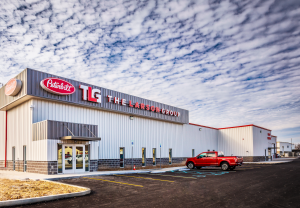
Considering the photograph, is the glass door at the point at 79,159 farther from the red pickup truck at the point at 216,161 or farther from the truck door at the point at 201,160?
the truck door at the point at 201,160

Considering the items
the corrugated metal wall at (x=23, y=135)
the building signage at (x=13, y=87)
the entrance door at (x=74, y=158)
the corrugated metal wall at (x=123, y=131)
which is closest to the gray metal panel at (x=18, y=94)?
the building signage at (x=13, y=87)

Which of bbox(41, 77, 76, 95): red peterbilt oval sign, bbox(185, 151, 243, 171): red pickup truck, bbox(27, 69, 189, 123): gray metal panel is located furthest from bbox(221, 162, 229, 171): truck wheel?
bbox(41, 77, 76, 95): red peterbilt oval sign

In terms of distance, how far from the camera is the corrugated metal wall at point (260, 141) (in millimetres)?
38534

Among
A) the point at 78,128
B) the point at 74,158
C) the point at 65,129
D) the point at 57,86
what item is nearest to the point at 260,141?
the point at 78,128

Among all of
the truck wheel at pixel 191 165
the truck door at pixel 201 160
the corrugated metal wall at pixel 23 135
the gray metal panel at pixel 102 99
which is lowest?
the truck wheel at pixel 191 165

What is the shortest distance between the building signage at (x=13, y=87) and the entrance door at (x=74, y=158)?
5430mm

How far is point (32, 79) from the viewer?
1788 centimetres

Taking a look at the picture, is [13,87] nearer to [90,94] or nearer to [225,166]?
[90,94]

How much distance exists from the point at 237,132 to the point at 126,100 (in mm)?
22804

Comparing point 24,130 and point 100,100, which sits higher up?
point 100,100

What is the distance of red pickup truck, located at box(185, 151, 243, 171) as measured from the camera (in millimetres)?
21141

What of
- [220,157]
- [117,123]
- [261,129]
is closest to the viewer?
[220,157]

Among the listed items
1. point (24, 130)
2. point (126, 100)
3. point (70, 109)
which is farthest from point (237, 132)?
point (24, 130)

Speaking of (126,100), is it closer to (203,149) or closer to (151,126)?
(151,126)
